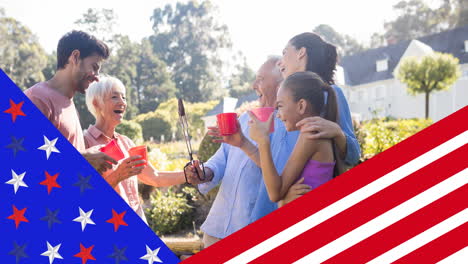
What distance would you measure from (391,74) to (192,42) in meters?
16.0

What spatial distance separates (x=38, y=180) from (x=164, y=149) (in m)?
7.82

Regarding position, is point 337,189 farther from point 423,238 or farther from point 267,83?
point 267,83

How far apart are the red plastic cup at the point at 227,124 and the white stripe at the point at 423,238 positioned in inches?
28.8

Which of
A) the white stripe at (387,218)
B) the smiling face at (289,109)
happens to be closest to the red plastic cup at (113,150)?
the smiling face at (289,109)

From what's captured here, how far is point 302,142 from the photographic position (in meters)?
1.33

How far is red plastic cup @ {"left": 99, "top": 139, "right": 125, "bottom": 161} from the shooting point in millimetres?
1488

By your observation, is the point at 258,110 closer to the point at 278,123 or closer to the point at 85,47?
the point at 278,123

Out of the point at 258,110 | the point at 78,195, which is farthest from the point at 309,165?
the point at 78,195

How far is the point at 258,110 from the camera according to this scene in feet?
4.82

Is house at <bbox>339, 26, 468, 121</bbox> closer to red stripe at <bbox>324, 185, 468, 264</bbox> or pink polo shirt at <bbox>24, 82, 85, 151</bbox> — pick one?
red stripe at <bbox>324, 185, 468, 264</bbox>

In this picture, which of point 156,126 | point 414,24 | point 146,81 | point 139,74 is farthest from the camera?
point 414,24

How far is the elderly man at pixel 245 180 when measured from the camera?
5.32ft

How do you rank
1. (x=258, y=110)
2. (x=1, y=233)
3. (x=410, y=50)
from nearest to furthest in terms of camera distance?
1. (x=1, y=233)
2. (x=258, y=110)
3. (x=410, y=50)
